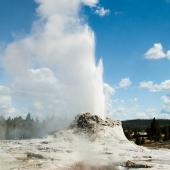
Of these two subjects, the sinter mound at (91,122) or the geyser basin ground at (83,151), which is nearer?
the geyser basin ground at (83,151)

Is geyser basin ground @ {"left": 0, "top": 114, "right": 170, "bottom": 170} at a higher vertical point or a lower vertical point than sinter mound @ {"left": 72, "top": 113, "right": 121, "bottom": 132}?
lower

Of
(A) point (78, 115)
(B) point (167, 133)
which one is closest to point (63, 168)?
(A) point (78, 115)

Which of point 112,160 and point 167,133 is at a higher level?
point 167,133

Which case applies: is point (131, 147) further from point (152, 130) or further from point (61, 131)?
point (152, 130)

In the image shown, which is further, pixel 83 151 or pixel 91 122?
pixel 91 122

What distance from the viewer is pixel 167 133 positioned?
106125mm

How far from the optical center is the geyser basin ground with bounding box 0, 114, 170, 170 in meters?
38.7

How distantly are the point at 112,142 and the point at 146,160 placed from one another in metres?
12.3

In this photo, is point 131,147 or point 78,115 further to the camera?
point 78,115

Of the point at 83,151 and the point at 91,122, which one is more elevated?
the point at 91,122

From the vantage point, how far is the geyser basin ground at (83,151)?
3872 cm

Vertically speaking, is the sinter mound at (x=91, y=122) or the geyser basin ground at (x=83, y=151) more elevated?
the sinter mound at (x=91, y=122)

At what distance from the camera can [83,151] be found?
48094mm

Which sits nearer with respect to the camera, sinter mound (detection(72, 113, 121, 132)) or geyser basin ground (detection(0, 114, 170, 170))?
geyser basin ground (detection(0, 114, 170, 170))
